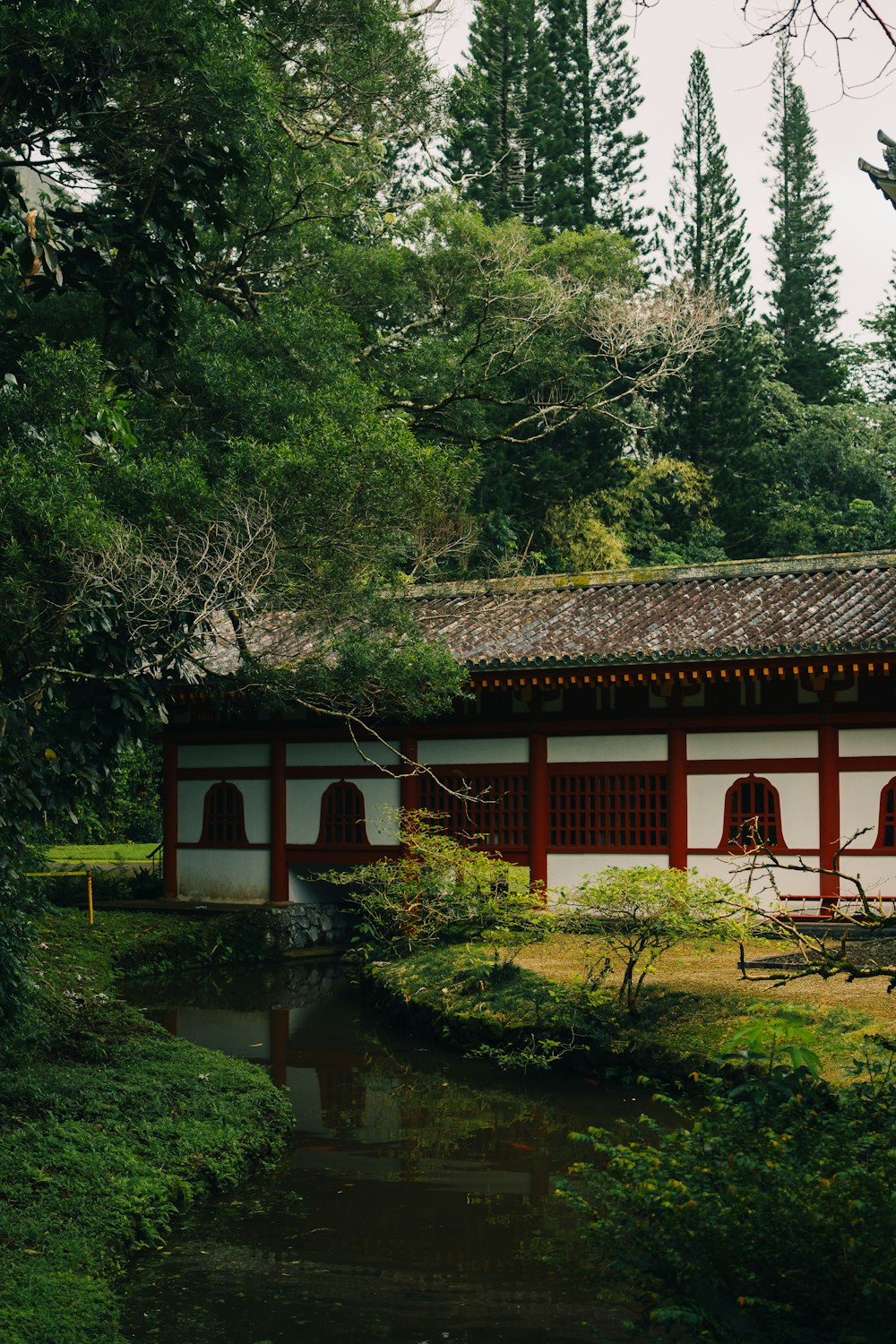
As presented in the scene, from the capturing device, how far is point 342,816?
17984mm

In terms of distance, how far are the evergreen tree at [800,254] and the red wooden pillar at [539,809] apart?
24717 millimetres

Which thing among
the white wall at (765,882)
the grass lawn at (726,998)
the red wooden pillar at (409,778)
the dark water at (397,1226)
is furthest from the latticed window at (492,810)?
the dark water at (397,1226)

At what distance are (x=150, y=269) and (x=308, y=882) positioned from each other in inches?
381

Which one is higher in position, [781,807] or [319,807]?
[781,807]

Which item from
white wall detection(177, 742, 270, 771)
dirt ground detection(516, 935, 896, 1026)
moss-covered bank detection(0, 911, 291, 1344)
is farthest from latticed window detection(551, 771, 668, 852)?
moss-covered bank detection(0, 911, 291, 1344)

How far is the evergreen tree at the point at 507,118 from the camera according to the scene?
113 feet

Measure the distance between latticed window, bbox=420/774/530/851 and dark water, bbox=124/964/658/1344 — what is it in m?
5.01

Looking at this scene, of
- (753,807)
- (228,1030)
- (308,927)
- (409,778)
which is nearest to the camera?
(228,1030)

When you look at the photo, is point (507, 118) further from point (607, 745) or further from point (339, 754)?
point (607, 745)

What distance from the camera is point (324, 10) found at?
48.8 ft

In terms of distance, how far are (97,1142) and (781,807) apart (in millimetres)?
9751

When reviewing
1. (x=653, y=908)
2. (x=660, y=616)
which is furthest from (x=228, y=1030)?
(x=660, y=616)

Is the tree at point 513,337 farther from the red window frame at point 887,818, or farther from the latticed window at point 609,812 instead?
the red window frame at point 887,818

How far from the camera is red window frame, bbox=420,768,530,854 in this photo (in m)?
16.7
